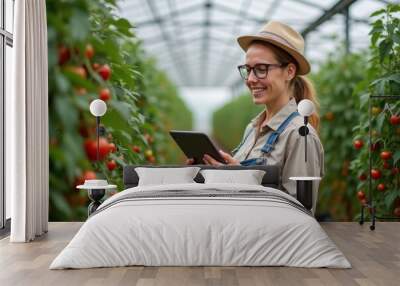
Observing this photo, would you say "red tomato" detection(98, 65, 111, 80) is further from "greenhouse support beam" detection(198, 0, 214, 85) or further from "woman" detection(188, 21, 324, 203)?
"greenhouse support beam" detection(198, 0, 214, 85)

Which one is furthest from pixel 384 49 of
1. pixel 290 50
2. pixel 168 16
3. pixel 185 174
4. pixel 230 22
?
pixel 230 22

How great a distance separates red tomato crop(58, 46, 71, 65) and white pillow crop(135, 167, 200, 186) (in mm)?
3508

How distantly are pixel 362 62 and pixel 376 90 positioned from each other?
84.0 inches

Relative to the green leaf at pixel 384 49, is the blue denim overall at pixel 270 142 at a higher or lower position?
lower

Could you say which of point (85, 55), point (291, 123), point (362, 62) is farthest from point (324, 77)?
point (85, 55)

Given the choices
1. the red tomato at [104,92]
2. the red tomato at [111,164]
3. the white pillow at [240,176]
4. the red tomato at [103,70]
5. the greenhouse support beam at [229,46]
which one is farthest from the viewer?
the greenhouse support beam at [229,46]

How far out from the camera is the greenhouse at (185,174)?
2.08 ft

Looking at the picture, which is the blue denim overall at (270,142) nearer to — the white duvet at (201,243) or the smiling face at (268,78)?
the smiling face at (268,78)

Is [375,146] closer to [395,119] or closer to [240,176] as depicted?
[395,119]

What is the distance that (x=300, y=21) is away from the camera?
11.6 meters

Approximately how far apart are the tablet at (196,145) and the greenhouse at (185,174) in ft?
0.04

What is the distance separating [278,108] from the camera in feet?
13.4

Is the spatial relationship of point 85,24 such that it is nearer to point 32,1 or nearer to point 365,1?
point 32,1

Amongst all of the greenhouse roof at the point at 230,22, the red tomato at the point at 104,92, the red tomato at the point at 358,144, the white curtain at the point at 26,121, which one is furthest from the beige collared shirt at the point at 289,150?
the greenhouse roof at the point at 230,22
